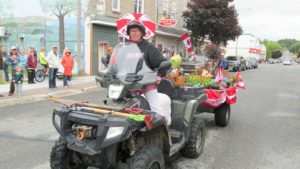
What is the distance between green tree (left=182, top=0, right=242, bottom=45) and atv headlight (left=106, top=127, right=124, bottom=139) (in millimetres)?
31010

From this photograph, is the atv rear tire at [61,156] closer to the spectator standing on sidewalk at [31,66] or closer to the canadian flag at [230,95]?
the canadian flag at [230,95]

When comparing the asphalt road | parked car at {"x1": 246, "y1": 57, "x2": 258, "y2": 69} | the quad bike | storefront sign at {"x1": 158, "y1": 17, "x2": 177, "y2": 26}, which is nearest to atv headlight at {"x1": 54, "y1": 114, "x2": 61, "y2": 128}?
the quad bike

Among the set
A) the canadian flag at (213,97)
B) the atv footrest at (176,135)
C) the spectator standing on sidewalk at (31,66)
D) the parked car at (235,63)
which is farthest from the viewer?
the parked car at (235,63)

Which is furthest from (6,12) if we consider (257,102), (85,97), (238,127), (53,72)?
(238,127)

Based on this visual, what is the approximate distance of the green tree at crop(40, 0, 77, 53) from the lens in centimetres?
2039

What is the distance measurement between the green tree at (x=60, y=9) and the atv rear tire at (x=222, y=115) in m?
15.5

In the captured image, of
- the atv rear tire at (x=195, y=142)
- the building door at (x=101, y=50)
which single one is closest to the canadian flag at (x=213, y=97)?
the atv rear tire at (x=195, y=142)

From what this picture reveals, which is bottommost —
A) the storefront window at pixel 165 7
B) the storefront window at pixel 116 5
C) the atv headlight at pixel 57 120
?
the atv headlight at pixel 57 120

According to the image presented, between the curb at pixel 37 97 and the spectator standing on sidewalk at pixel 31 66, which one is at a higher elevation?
the spectator standing on sidewalk at pixel 31 66

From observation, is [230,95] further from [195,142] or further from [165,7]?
[165,7]

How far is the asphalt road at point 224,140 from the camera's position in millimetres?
5215

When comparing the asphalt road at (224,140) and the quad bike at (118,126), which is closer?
the quad bike at (118,126)

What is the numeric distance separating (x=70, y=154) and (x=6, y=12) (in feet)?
59.2

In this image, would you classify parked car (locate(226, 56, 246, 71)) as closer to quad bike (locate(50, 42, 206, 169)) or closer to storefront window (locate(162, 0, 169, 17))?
storefront window (locate(162, 0, 169, 17))
